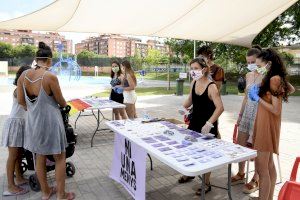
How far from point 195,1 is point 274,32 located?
1896cm

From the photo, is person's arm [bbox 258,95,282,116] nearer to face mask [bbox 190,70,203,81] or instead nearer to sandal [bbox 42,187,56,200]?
face mask [bbox 190,70,203,81]

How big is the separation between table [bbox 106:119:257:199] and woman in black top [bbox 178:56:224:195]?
18 cm

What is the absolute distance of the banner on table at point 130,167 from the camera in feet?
10.1

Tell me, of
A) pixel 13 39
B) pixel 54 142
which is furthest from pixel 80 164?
pixel 13 39

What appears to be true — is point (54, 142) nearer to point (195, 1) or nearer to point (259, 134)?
point (259, 134)

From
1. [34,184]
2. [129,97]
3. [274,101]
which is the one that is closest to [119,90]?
[129,97]

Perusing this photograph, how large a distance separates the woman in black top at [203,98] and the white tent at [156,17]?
2700mm

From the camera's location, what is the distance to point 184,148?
2820 millimetres

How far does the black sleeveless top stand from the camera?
3.38 metres

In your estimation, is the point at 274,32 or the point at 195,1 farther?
the point at 274,32

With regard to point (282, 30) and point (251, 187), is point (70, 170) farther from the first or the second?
point (282, 30)

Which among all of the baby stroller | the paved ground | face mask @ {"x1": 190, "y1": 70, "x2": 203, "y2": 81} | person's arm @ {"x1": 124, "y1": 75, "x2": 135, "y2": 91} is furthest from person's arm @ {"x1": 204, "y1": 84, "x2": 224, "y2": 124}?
person's arm @ {"x1": 124, "y1": 75, "x2": 135, "y2": 91}

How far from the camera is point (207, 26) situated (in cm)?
739

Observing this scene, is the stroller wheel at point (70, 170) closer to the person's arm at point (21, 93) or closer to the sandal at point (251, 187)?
the person's arm at point (21, 93)
